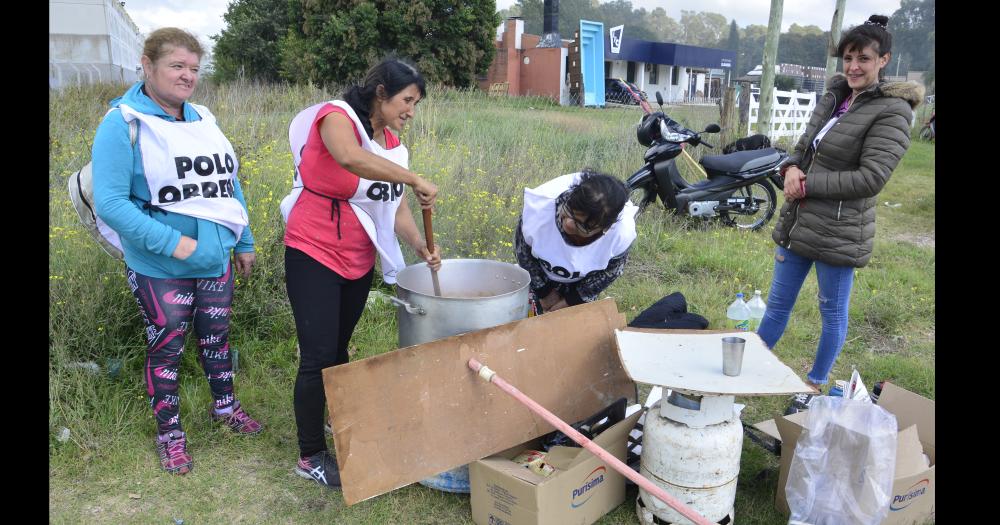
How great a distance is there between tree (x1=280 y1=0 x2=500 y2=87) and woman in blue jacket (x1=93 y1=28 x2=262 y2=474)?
15.7m

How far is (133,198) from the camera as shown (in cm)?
224

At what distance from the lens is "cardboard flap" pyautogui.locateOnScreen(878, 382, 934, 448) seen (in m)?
2.50

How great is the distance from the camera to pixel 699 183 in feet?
20.5

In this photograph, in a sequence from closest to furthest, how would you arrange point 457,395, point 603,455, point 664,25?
point 603,455
point 457,395
point 664,25

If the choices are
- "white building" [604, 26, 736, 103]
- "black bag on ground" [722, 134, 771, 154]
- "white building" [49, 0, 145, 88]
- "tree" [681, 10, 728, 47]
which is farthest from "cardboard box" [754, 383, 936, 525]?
"tree" [681, 10, 728, 47]

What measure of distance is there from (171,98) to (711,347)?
2.14 meters

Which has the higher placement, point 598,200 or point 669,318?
point 598,200

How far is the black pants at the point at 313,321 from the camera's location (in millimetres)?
2234

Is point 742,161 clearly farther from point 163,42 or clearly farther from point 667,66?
point 667,66

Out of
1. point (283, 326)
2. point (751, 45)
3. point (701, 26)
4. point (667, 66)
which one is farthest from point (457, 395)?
point (701, 26)

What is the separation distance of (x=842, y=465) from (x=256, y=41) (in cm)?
2283

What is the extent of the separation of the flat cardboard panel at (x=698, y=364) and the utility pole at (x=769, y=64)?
6916 millimetres

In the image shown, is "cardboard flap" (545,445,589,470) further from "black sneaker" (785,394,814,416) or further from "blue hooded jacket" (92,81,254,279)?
"blue hooded jacket" (92,81,254,279)

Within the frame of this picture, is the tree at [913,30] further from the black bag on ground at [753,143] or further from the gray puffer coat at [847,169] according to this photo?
the gray puffer coat at [847,169]
